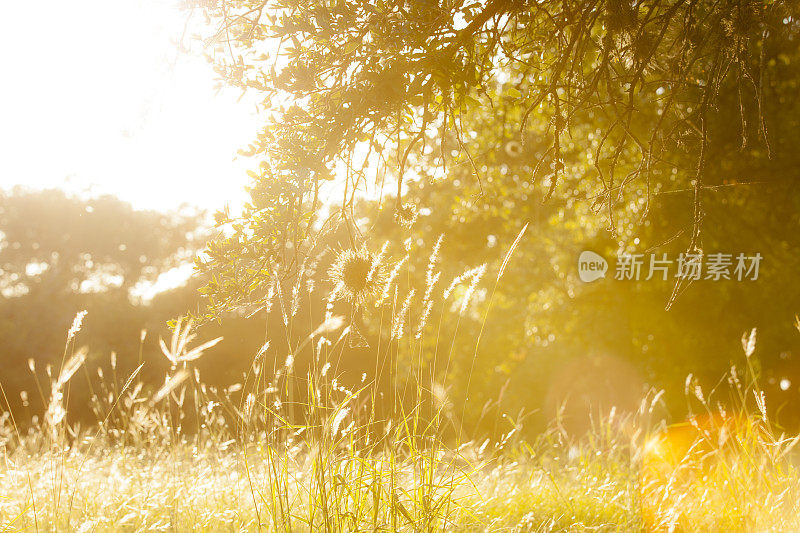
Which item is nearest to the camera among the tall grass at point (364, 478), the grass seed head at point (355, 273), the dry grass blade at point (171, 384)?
the dry grass blade at point (171, 384)

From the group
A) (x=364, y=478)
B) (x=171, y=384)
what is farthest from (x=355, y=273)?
(x=171, y=384)

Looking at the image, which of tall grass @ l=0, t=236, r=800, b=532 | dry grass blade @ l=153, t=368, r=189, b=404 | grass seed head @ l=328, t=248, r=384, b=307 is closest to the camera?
dry grass blade @ l=153, t=368, r=189, b=404

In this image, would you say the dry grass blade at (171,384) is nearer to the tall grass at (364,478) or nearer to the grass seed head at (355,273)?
the tall grass at (364,478)

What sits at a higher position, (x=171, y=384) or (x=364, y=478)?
(x=171, y=384)

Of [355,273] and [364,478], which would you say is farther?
[355,273]

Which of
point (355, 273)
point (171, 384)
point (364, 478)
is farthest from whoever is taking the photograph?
point (355, 273)

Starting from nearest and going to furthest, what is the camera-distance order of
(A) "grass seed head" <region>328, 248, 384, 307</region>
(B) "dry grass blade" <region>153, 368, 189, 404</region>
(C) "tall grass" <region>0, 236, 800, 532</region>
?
1. (B) "dry grass blade" <region>153, 368, 189, 404</region>
2. (C) "tall grass" <region>0, 236, 800, 532</region>
3. (A) "grass seed head" <region>328, 248, 384, 307</region>

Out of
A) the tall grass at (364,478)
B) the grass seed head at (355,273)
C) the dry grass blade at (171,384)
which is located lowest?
the tall grass at (364,478)

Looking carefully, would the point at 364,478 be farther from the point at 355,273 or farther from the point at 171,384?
the point at 355,273

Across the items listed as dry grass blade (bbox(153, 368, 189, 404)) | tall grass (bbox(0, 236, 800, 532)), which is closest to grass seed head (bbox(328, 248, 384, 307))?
tall grass (bbox(0, 236, 800, 532))

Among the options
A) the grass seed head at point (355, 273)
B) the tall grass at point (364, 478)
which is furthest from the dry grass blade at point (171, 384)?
the grass seed head at point (355, 273)

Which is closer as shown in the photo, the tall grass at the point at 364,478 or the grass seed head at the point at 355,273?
the tall grass at the point at 364,478

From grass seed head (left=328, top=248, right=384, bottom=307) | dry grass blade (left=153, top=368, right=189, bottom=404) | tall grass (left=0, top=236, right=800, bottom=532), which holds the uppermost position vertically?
grass seed head (left=328, top=248, right=384, bottom=307)

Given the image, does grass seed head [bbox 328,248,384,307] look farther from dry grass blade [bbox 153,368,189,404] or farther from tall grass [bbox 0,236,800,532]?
dry grass blade [bbox 153,368,189,404]
